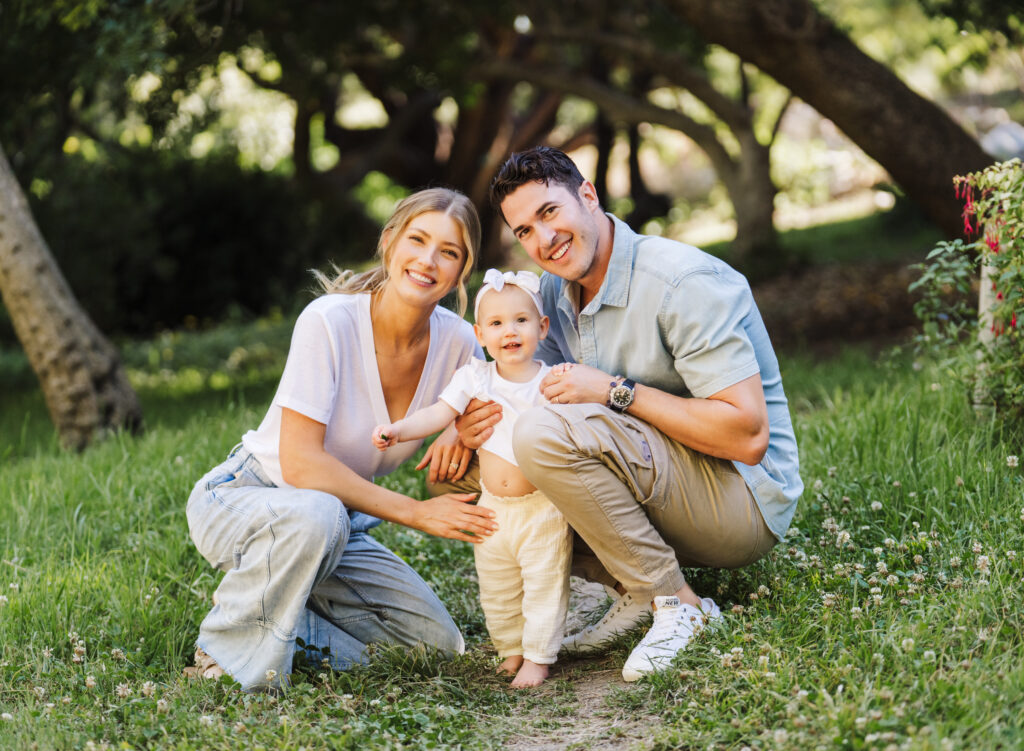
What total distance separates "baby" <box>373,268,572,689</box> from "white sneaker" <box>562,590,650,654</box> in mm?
232

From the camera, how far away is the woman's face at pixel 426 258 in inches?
129

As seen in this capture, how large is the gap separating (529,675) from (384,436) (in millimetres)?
899

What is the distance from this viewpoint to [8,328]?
12695 mm

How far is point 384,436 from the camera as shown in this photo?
3.19 metres

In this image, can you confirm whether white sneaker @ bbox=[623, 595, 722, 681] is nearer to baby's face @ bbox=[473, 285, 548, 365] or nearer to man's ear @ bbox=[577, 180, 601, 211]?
baby's face @ bbox=[473, 285, 548, 365]

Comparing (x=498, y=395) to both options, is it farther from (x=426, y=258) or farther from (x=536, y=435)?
(x=426, y=258)

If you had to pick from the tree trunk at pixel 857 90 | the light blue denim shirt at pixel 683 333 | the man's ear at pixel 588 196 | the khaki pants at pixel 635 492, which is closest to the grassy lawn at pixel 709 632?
the khaki pants at pixel 635 492

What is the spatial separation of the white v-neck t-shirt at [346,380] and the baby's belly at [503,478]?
34 cm

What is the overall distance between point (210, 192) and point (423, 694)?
11.5 metres

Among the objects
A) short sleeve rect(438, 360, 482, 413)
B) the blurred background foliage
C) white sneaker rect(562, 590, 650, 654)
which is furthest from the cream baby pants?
the blurred background foliage

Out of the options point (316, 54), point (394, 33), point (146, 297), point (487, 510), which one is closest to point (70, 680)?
point (487, 510)

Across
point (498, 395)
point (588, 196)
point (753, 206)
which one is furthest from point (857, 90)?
point (498, 395)

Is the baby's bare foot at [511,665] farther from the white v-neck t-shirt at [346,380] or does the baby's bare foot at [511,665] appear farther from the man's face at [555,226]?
the man's face at [555,226]

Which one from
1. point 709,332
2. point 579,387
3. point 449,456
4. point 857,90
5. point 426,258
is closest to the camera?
point 709,332
